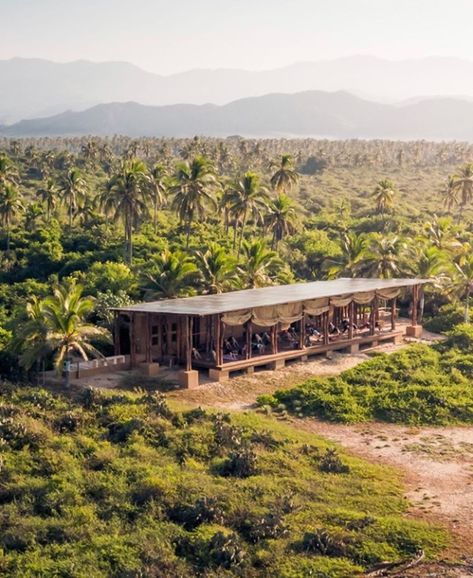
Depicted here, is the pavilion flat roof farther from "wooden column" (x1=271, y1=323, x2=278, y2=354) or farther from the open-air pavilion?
"wooden column" (x1=271, y1=323, x2=278, y2=354)

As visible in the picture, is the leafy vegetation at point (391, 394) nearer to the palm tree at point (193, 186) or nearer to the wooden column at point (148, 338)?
the wooden column at point (148, 338)

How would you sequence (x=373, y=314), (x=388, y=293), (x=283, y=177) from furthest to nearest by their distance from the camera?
(x=283, y=177), (x=388, y=293), (x=373, y=314)

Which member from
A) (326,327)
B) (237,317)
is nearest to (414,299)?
(326,327)

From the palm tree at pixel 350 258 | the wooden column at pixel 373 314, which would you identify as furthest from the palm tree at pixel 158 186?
the wooden column at pixel 373 314

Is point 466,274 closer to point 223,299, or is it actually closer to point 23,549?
point 223,299

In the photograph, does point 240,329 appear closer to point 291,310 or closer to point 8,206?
point 291,310

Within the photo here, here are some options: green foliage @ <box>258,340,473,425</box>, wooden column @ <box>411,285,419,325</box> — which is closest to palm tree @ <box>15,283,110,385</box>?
green foliage @ <box>258,340,473,425</box>

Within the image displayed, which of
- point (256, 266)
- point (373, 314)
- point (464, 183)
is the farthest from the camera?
point (464, 183)
